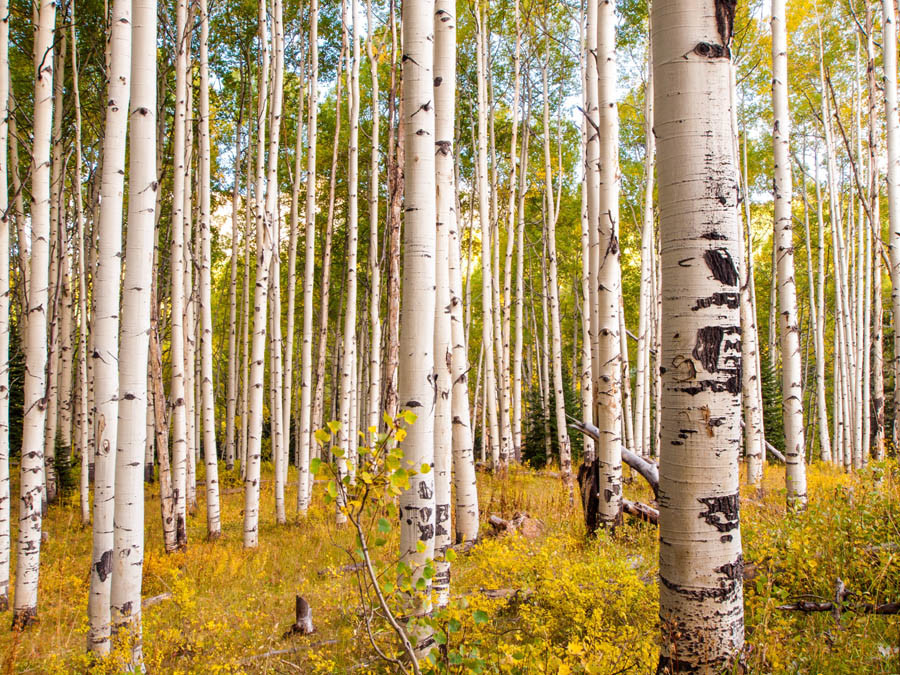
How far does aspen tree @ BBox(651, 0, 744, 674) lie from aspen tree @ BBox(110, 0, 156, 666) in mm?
2889

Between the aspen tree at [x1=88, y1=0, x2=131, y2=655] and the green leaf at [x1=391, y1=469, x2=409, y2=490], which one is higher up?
the aspen tree at [x1=88, y1=0, x2=131, y2=655]

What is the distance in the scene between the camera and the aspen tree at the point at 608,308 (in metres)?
5.00

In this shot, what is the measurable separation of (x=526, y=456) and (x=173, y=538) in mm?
9365

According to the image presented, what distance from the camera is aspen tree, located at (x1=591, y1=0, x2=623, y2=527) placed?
5.00 metres

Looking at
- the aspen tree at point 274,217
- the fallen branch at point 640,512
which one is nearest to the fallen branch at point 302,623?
the fallen branch at point 640,512

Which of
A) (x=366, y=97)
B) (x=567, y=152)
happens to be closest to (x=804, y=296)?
(x=567, y=152)

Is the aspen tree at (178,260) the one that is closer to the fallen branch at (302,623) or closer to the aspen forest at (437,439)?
the aspen forest at (437,439)

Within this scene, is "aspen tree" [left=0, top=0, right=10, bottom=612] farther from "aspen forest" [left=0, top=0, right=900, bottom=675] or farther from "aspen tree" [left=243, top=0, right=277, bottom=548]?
"aspen tree" [left=243, top=0, right=277, bottom=548]

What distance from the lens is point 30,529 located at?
4.55 meters

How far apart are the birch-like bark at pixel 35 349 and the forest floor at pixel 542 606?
457 millimetres

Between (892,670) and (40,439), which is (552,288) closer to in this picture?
(40,439)

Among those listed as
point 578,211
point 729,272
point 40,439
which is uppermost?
point 578,211

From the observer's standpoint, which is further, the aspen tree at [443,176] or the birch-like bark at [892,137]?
the birch-like bark at [892,137]

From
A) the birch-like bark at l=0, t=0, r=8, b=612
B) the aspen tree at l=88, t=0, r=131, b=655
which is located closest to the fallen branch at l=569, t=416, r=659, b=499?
the aspen tree at l=88, t=0, r=131, b=655
